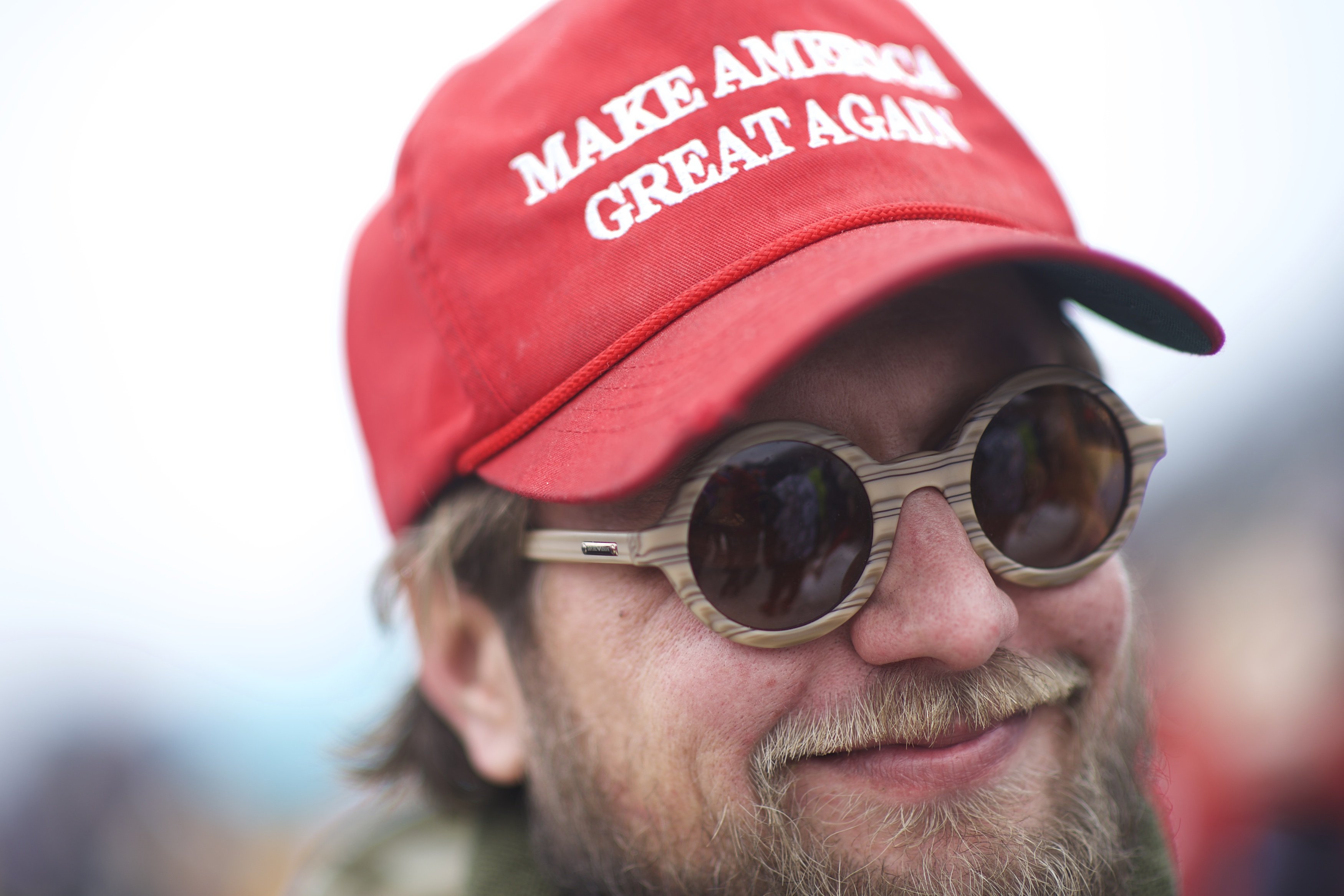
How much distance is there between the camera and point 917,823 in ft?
3.80

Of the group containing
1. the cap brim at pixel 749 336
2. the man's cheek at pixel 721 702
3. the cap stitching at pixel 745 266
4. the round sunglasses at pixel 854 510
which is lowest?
the man's cheek at pixel 721 702

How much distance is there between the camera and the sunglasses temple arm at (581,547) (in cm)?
118

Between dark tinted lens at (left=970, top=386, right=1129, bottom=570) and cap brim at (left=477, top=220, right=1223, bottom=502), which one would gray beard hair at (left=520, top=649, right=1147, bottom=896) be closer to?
dark tinted lens at (left=970, top=386, right=1129, bottom=570)

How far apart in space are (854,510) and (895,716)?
29 cm

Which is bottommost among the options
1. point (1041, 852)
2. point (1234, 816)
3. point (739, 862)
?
point (1234, 816)

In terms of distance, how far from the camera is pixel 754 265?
3.72 ft

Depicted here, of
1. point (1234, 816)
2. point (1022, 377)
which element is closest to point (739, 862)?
point (1022, 377)

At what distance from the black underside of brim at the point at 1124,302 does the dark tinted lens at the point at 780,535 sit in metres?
0.42

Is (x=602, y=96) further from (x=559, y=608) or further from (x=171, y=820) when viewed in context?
(x=171, y=820)

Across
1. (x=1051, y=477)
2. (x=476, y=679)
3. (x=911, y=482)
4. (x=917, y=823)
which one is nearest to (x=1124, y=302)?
(x=1051, y=477)

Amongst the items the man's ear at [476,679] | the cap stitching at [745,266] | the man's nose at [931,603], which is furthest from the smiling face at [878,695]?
the man's ear at [476,679]

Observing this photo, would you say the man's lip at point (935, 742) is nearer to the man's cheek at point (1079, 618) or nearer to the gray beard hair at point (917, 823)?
the gray beard hair at point (917, 823)

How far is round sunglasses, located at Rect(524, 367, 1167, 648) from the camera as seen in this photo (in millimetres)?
1092

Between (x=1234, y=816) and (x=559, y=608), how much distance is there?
10.3 ft
